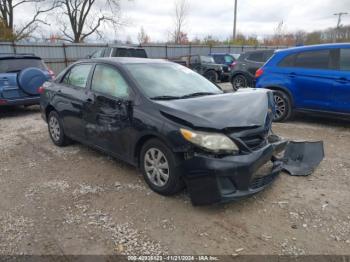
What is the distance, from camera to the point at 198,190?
10.4 feet

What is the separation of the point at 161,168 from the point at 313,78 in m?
4.40

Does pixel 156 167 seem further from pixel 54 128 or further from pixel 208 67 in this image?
pixel 208 67

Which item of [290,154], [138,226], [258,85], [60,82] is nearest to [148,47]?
[258,85]

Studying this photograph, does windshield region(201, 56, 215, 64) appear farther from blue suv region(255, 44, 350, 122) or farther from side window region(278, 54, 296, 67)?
side window region(278, 54, 296, 67)

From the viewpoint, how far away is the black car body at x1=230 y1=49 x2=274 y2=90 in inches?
464

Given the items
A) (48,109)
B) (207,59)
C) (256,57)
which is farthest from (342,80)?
(207,59)

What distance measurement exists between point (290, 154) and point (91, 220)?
2947mm

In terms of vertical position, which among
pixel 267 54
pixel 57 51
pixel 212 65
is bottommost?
pixel 212 65

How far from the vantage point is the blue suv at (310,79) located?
611cm

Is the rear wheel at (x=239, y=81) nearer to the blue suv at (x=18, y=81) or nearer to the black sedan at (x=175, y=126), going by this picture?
the blue suv at (x=18, y=81)

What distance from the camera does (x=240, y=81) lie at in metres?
12.2

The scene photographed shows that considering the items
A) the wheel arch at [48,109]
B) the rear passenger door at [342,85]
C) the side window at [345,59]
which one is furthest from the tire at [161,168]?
the side window at [345,59]

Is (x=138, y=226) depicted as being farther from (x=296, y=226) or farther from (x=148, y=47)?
(x=148, y=47)

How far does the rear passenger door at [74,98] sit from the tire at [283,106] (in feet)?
14.0
